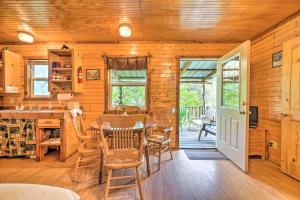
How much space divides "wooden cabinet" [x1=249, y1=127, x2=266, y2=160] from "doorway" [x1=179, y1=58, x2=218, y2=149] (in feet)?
3.19

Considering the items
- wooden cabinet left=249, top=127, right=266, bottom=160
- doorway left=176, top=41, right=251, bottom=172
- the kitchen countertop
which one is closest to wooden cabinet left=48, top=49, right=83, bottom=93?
the kitchen countertop

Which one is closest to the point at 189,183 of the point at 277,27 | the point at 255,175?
the point at 255,175

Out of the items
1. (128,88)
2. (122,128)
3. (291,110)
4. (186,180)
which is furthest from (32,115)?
(291,110)

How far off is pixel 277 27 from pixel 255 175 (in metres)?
2.49

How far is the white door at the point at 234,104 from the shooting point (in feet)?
10.0

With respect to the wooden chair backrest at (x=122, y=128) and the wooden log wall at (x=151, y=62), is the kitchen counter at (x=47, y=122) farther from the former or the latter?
the wooden chair backrest at (x=122, y=128)

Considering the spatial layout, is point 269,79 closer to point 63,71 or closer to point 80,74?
point 80,74

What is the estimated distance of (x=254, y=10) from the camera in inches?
113

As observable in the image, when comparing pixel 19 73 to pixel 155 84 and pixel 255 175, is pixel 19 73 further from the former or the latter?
pixel 255 175

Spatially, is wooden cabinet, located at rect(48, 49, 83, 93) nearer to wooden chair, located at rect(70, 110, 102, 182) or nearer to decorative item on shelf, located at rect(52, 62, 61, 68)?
decorative item on shelf, located at rect(52, 62, 61, 68)

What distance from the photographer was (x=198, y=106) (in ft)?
27.6

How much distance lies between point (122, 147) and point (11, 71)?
3.41 meters

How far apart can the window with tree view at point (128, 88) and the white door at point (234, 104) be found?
1.69m

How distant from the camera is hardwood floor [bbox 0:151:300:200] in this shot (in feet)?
7.73
